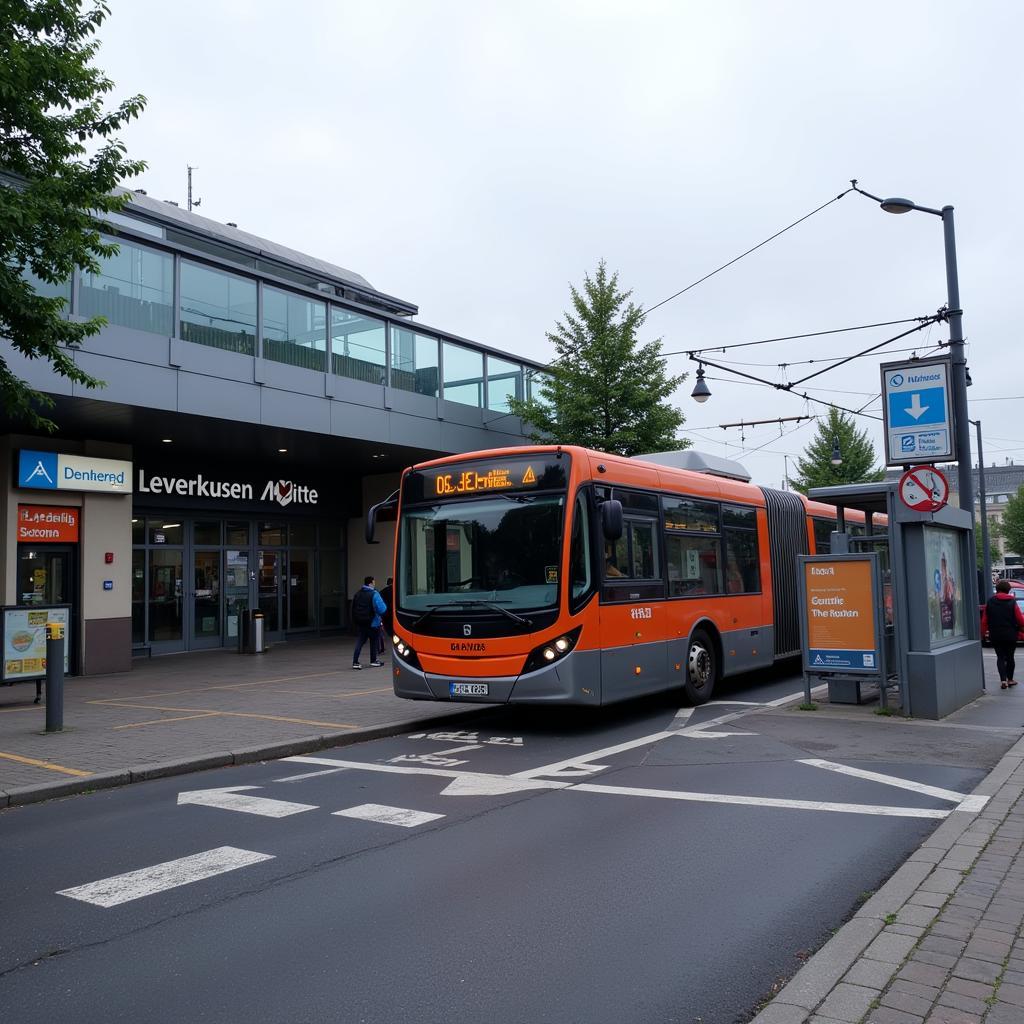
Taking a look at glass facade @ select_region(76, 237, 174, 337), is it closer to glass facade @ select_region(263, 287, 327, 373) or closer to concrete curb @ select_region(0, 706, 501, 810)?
glass facade @ select_region(263, 287, 327, 373)

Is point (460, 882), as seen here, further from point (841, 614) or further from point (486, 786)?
point (841, 614)

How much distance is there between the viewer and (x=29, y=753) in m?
9.15

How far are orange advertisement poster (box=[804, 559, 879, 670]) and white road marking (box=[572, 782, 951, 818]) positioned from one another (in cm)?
488

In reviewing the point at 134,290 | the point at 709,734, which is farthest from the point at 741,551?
the point at 134,290

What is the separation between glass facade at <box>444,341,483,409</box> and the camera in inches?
865

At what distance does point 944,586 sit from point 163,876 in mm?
9751

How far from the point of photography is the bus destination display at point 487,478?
32.2 feet

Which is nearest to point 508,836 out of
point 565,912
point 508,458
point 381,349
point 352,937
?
point 565,912

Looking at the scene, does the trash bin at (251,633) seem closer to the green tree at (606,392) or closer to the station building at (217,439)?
the station building at (217,439)

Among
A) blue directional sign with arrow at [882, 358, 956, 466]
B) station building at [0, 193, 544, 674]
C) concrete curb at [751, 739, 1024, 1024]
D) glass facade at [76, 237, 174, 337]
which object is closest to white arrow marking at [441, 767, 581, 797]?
concrete curb at [751, 739, 1024, 1024]

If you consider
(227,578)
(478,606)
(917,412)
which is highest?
(917,412)

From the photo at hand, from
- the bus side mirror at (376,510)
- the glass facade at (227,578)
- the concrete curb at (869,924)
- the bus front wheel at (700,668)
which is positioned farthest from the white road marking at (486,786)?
the glass facade at (227,578)

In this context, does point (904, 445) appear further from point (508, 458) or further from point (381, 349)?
point (381, 349)

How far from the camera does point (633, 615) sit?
33.7 feet
